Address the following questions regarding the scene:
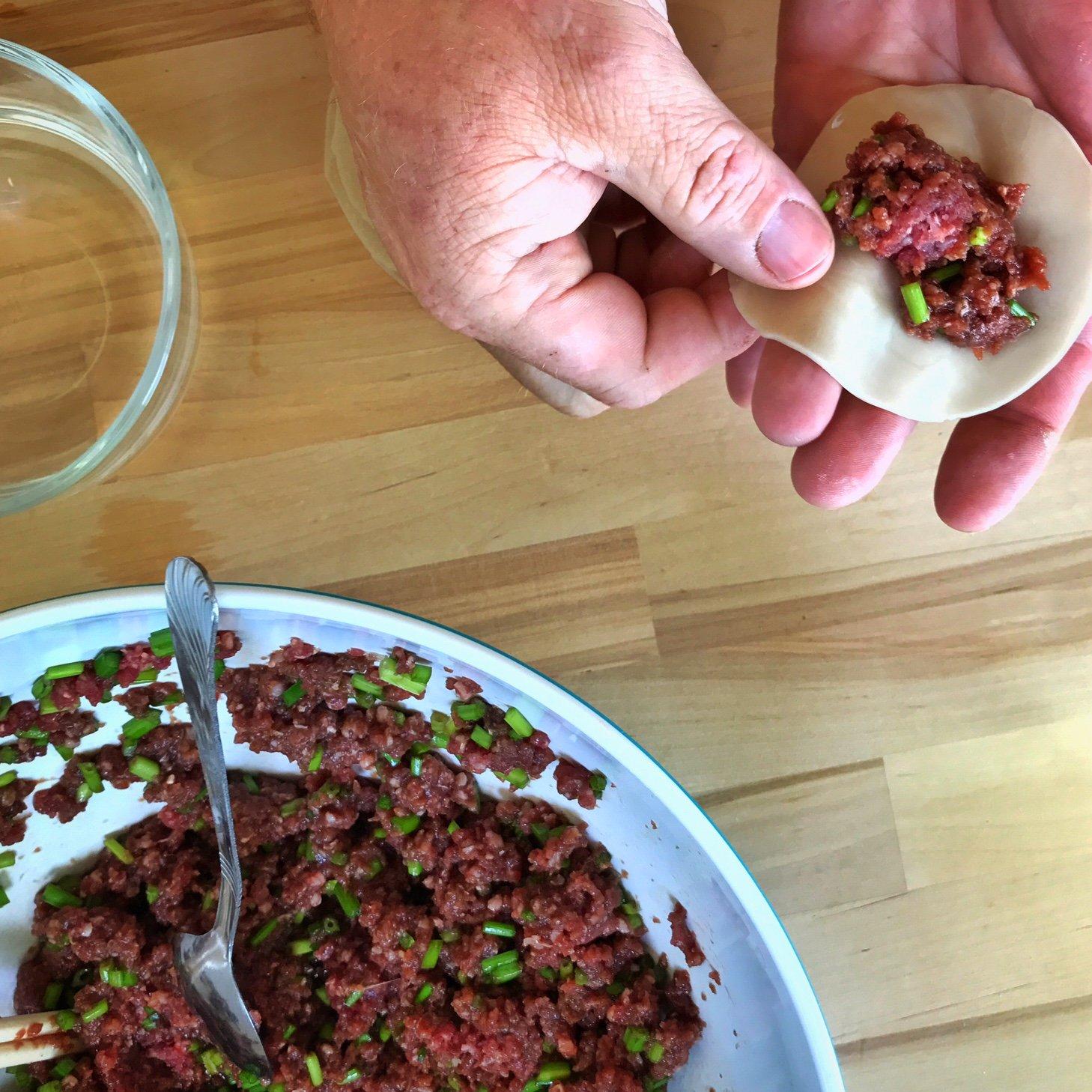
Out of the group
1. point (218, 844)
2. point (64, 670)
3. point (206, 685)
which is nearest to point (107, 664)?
point (64, 670)

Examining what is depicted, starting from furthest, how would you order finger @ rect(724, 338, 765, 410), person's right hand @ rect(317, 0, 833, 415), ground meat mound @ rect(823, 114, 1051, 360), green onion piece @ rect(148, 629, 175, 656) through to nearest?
finger @ rect(724, 338, 765, 410)
green onion piece @ rect(148, 629, 175, 656)
ground meat mound @ rect(823, 114, 1051, 360)
person's right hand @ rect(317, 0, 833, 415)

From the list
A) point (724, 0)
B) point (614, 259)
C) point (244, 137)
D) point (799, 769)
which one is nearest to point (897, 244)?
point (614, 259)

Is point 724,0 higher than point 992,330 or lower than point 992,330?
higher

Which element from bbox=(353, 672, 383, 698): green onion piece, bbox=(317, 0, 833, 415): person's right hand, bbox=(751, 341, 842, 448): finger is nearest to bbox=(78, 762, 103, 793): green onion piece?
bbox=(353, 672, 383, 698): green onion piece

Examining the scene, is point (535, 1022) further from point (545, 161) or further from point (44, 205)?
point (44, 205)

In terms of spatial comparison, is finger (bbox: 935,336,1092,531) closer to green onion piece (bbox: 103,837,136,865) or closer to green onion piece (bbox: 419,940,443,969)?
green onion piece (bbox: 419,940,443,969)

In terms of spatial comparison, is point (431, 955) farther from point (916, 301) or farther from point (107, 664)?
point (916, 301)

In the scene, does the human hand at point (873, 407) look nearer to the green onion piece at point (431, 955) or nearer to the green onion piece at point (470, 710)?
the green onion piece at point (470, 710)
